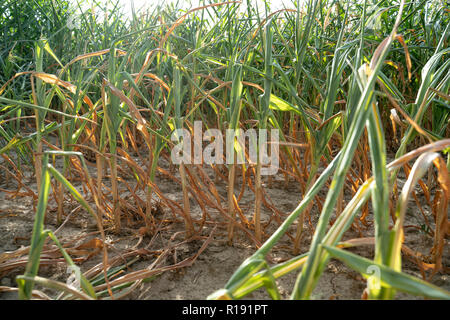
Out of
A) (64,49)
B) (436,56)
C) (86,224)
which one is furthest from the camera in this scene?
(64,49)

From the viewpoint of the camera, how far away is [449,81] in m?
0.68

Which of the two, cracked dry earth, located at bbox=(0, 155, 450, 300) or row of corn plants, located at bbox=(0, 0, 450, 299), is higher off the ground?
row of corn plants, located at bbox=(0, 0, 450, 299)

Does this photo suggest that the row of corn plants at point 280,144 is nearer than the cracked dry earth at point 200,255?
Yes

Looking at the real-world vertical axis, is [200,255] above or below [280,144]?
below

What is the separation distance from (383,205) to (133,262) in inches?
21.0

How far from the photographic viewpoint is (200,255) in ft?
2.58

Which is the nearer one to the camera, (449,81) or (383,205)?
(383,205)

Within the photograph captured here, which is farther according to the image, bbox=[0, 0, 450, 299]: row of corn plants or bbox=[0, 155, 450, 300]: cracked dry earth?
bbox=[0, 155, 450, 300]: cracked dry earth

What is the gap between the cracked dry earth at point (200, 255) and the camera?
0.67 metres

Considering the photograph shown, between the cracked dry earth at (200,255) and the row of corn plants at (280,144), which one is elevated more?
the row of corn plants at (280,144)

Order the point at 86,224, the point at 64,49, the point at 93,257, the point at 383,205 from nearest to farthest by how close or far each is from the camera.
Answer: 1. the point at 383,205
2. the point at 93,257
3. the point at 86,224
4. the point at 64,49

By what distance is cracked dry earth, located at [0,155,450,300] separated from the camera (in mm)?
669

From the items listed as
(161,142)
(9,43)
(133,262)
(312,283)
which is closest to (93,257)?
(133,262)
